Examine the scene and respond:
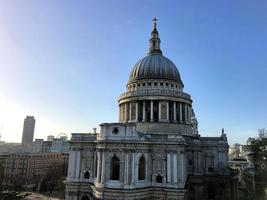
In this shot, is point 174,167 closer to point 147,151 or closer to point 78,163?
point 147,151

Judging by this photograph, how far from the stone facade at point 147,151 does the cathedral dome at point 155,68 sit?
21 cm

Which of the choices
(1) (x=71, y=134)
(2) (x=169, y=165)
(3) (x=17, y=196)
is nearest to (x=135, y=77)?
(1) (x=71, y=134)

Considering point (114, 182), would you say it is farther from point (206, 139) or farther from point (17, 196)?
point (17, 196)

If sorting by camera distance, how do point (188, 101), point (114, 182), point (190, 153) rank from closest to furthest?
point (114, 182)
point (190, 153)
point (188, 101)

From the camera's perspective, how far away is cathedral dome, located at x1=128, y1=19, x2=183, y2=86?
2215 inches

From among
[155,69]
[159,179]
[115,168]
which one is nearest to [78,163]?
[115,168]

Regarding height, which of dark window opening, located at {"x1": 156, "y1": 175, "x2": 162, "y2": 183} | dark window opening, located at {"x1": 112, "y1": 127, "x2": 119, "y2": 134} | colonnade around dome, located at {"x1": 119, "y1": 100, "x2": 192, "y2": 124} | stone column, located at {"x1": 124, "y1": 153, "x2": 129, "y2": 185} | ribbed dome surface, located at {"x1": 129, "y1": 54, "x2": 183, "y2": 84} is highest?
ribbed dome surface, located at {"x1": 129, "y1": 54, "x2": 183, "y2": 84}

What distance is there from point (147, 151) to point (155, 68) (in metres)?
21.1

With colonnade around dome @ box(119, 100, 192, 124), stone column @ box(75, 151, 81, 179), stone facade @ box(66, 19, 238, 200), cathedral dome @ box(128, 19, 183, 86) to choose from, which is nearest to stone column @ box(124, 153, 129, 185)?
stone facade @ box(66, 19, 238, 200)

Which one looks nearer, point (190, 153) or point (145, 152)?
point (145, 152)

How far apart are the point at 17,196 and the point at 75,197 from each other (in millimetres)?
26654

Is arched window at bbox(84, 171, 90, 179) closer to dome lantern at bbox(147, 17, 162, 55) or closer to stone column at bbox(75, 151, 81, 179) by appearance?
stone column at bbox(75, 151, 81, 179)

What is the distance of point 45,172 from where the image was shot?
93188mm

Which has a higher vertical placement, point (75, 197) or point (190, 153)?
point (190, 153)
